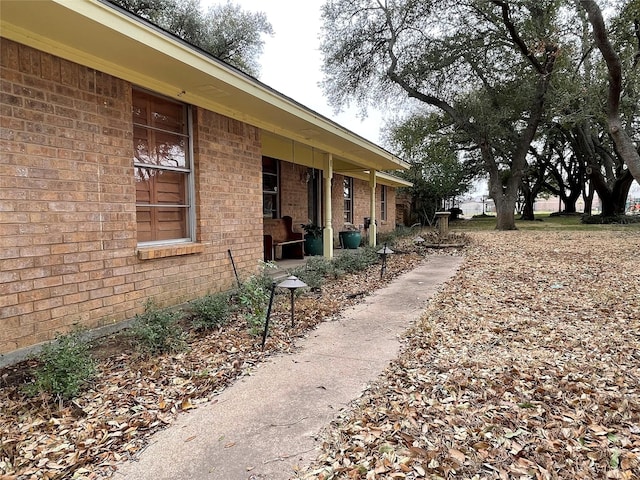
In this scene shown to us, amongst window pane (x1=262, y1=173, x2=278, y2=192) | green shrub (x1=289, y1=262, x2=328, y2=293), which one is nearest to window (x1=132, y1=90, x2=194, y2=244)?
green shrub (x1=289, y1=262, x2=328, y2=293)

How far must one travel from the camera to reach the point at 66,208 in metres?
3.43

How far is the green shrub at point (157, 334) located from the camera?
3.45 m

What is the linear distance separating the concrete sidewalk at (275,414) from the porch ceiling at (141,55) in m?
2.89

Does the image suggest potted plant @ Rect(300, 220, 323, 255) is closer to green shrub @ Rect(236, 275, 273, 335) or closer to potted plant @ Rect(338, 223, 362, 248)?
potted plant @ Rect(338, 223, 362, 248)

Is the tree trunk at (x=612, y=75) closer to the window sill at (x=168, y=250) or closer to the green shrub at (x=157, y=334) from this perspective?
the window sill at (x=168, y=250)

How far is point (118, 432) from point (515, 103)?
62.2 ft

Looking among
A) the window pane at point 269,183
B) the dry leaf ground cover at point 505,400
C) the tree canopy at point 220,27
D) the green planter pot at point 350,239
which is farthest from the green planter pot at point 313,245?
the tree canopy at point 220,27

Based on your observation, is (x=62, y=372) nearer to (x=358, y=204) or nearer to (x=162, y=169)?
(x=162, y=169)

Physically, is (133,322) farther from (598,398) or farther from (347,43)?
(347,43)

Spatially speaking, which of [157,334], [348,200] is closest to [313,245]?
[348,200]

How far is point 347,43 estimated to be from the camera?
17.2m

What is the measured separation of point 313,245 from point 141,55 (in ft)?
21.6

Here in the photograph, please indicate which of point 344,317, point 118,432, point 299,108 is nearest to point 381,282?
point 344,317

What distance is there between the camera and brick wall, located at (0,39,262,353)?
307 cm
